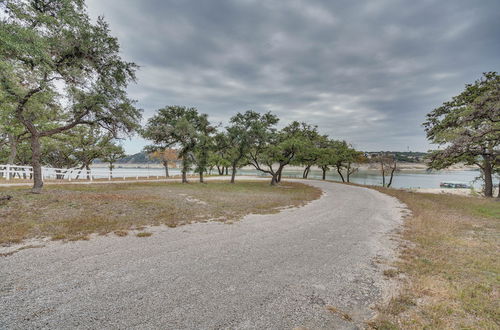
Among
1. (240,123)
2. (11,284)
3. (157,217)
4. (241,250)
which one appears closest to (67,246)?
(11,284)

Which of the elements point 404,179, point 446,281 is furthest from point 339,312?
point 404,179

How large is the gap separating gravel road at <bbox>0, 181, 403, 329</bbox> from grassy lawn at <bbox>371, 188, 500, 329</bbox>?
1.35ft

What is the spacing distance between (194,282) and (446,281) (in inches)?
181

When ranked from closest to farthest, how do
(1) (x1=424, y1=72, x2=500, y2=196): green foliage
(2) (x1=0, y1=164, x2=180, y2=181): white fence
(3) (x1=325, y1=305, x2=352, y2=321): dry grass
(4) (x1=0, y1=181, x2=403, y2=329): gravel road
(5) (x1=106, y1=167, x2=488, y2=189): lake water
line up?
(4) (x1=0, y1=181, x2=403, y2=329): gravel road < (3) (x1=325, y1=305, x2=352, y2=321): dry grass < (1) (x1=424, y1=72, x2=500, y2=196): green foliage < (2) (x1=0, y1=164, x2=180, y2=181): white fence < (5) (x1=106, y1=167, x2=488, y2=189): lake water

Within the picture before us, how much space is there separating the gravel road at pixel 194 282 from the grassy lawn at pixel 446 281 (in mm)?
410

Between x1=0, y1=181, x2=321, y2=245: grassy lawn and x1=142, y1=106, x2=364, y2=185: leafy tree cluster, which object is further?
x1=142, y1=106, x2=364, y2=185: leafy tree cluster

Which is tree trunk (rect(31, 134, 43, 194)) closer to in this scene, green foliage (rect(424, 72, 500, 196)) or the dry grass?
the dry grass

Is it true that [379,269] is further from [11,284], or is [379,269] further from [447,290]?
[11,284]

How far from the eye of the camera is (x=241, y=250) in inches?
201

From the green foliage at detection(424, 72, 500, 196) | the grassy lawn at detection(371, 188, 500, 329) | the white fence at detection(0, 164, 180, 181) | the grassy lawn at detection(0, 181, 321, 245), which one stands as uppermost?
the green foliage at detection(424, 72, 500, 196)

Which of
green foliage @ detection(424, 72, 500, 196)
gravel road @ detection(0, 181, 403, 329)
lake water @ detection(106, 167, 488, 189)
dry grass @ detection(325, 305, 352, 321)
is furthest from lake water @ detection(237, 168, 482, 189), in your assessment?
dry grass @ detection(325, 305, 352, 321)

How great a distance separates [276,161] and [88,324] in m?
21.1

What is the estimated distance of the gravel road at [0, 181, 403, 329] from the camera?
265 cm

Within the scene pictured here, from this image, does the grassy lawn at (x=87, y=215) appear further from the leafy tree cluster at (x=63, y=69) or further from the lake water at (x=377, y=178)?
the lake water at (x=377, y=178)
